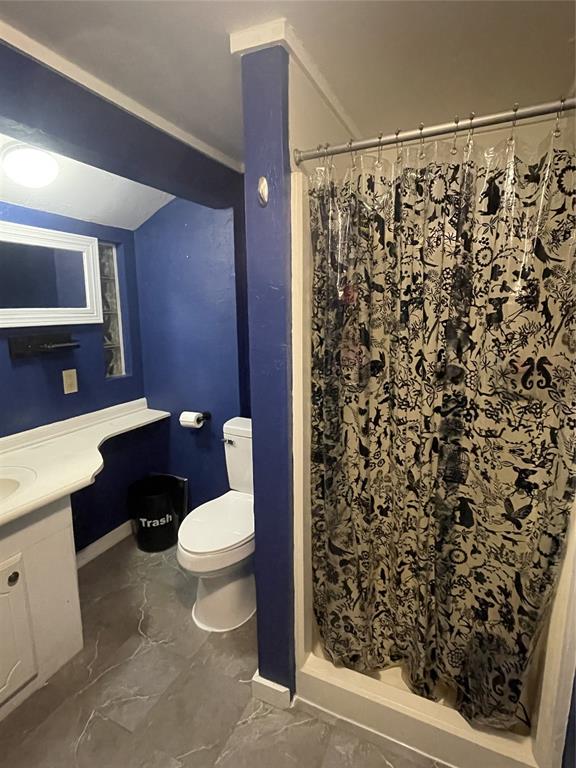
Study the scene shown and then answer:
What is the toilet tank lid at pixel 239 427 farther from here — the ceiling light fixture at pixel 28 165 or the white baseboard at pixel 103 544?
the ceiling light fixture at pixel 28 165

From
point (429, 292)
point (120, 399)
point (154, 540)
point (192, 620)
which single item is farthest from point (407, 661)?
point (120, 399)

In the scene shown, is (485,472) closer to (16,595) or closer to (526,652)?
(526,652)

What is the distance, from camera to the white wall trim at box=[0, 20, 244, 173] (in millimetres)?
1188

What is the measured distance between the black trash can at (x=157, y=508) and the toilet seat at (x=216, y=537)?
0.50 metres

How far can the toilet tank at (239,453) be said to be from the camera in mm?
2180

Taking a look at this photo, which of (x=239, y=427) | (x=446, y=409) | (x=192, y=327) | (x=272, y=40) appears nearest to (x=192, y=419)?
(x=239, y=427)

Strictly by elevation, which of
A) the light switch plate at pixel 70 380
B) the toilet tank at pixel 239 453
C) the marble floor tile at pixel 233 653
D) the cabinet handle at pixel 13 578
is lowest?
the marble floor tile at pixel 233 653

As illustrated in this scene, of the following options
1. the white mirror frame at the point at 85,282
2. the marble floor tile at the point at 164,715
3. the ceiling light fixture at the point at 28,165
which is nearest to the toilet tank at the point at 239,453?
the marble floor tile at the point at 164,715

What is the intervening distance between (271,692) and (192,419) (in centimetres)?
139

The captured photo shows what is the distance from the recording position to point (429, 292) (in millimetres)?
1146

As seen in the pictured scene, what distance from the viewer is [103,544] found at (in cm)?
243

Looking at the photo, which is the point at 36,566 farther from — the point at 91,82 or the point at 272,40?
the point at 272,40

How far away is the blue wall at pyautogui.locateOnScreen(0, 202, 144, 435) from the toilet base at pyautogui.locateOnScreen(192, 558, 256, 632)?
1.18 metres

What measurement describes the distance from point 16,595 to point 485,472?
1.69 meters
